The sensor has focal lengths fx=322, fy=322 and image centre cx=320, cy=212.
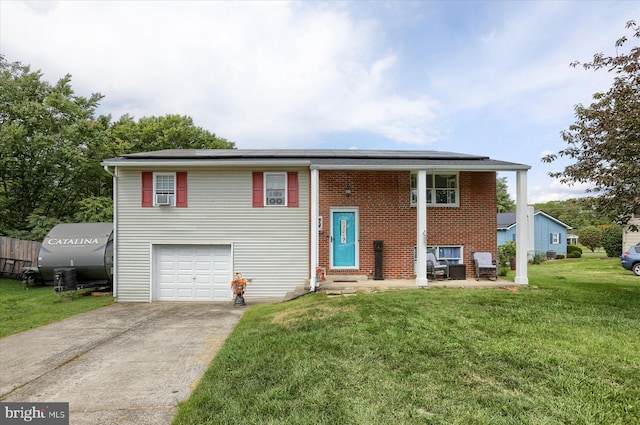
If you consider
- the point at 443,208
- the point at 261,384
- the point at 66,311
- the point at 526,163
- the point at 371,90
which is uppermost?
the point at 371,90

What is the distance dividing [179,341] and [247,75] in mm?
11141

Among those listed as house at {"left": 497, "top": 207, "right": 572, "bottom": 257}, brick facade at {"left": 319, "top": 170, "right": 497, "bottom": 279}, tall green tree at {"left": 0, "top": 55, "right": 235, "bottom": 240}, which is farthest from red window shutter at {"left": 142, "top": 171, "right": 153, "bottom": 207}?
house at {"left": 497, "top": 207, "right": 572, "bottom": 257}

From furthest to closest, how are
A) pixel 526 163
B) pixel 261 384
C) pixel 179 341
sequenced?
pixel 526 163, pixel 179 341, pixel 261 384

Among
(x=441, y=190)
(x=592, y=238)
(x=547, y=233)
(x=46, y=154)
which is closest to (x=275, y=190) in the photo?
(x=441, y=190)

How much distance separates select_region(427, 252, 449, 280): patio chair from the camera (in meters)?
10.2

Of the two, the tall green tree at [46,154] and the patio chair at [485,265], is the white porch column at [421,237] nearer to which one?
the patio chair at [485,265]

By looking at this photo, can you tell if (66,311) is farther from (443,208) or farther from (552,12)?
(552,12)

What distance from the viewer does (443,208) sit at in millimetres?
10938

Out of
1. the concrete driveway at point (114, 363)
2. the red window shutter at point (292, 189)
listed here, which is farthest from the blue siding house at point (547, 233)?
the concrete driveway at point (114, 363)

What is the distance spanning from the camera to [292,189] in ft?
36.8

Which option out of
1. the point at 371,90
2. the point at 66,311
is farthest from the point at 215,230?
the point at 371,90

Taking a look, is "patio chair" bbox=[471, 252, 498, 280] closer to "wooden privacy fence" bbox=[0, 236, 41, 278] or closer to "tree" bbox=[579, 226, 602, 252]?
"wooden privacy fence" bbox=[0, 236, 41, 278]

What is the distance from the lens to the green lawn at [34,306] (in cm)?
807

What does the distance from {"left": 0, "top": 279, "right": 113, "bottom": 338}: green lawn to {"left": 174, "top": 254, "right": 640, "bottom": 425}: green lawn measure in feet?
19.6
